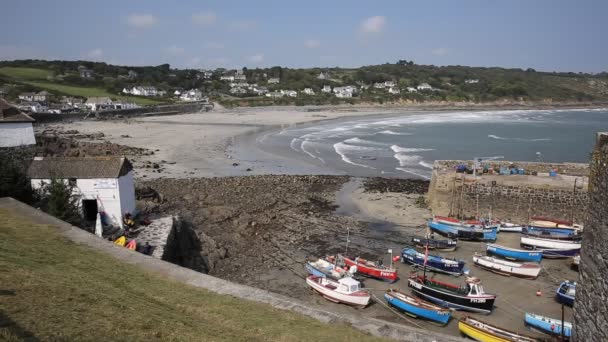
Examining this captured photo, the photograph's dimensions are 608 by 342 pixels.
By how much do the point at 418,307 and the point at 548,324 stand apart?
12.5ft

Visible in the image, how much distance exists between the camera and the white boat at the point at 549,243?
20.4 meters

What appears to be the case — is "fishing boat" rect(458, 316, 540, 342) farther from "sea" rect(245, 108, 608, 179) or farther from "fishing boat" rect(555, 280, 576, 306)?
"sea" rect(245, 108, 608, 179)

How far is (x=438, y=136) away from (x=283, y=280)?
51.4 meters

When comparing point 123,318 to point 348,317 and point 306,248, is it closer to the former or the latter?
point 348,317

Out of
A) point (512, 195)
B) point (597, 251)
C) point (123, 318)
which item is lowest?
point (512, 195)

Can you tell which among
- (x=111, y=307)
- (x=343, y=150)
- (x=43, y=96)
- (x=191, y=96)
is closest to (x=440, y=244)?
(x=111, y=307)

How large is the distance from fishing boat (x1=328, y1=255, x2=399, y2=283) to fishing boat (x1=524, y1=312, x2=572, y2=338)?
16.7 feet

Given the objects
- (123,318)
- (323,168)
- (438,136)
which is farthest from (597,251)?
(438,136)

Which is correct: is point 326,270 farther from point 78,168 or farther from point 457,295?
point 78,168

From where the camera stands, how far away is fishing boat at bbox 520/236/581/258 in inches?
799

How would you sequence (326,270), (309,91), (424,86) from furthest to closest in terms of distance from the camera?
1. (424,86)
2. (309,91)
3. (326,270)

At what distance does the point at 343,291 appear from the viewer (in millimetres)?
15969

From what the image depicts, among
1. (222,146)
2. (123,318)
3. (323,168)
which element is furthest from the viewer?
(222,146)

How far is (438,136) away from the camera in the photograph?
211ft
